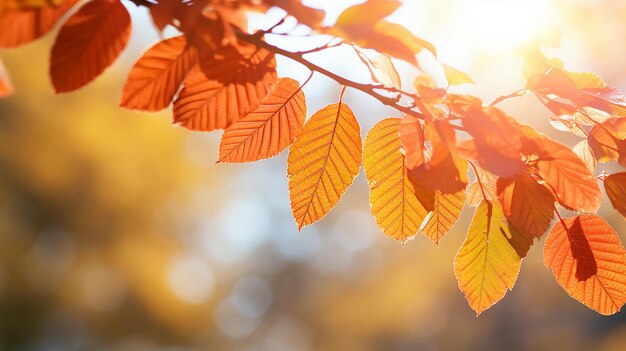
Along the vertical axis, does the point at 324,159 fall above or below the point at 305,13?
below

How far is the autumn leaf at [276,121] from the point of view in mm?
562

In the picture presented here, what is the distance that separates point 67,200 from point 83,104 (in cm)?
105

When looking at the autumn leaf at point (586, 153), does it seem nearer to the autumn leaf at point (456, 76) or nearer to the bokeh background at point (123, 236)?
the autumn leaf at point (456, 76)

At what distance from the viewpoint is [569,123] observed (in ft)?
1.85

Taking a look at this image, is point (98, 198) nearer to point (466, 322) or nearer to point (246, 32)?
point (466, 322)

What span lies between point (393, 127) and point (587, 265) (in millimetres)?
232

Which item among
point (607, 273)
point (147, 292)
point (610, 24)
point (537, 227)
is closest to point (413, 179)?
point (537, 227)

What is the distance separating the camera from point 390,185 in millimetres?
585

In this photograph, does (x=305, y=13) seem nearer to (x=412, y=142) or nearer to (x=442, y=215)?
(x=412, y=142)

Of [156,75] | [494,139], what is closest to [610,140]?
[494,139]

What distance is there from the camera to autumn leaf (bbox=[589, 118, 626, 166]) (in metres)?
0.52

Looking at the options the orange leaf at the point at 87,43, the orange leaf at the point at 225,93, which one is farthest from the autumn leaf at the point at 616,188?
the orange leaf at the point at 87,43

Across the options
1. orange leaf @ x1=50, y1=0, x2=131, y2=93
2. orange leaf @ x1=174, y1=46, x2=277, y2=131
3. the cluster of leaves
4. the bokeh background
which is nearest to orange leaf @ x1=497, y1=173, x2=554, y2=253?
the cluster of leaves

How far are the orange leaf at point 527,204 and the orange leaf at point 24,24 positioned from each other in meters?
0.38
